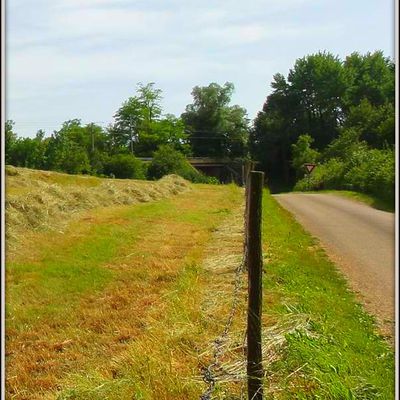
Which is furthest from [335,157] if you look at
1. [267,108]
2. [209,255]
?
[209,255]

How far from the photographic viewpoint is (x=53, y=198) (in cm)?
1678

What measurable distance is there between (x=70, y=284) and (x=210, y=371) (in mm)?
4730

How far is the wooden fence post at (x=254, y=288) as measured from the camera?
3.83 m

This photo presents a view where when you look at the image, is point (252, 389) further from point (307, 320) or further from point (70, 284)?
point (70, 284)

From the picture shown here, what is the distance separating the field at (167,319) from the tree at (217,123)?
49262mm

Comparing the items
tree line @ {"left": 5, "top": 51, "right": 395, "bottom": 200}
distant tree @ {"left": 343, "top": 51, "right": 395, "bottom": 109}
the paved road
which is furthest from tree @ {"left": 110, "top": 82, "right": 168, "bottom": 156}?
the paved road

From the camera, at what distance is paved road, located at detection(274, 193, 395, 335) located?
7.65 meters

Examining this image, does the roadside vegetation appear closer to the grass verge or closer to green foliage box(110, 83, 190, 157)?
green foliage box(110, 83, 190, 157)

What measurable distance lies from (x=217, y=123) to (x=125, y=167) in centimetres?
2103

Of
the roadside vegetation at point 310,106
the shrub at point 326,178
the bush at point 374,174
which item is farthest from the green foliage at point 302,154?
the bush at point 374,174

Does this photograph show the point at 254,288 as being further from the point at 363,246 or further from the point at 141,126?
the point at 141,126

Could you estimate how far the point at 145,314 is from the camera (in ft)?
22.7

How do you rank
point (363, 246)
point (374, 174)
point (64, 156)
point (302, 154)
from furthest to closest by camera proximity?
point (302, 154)
point (64, 156)
point (374, 174)
point (363, 246)

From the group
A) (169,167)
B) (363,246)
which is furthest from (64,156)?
(363,246)
